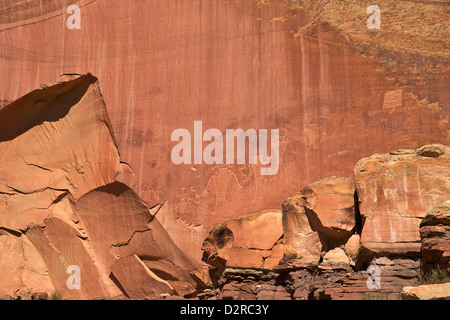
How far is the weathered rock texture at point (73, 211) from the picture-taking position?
12.8 m

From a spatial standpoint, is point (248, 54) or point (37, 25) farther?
point (37, 25)

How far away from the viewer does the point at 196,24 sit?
13.5 m

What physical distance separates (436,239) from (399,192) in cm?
159

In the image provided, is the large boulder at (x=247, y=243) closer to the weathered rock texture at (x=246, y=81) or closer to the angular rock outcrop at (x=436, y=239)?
the weathered rock texture at (x=246, y=81)

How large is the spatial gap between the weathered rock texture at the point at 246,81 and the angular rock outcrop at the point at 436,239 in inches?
104

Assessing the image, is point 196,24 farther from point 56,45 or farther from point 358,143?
point 358,143

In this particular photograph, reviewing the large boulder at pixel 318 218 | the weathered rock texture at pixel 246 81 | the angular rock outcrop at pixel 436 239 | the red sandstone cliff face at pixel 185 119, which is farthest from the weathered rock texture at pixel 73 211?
the angular rock outcrop at pixel 436 239

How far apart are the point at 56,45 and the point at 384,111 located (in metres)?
5.76

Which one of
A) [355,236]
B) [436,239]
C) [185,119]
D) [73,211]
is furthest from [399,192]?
[73,211]

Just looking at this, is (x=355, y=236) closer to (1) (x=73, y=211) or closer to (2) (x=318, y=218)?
(2) (x=318, y=218)

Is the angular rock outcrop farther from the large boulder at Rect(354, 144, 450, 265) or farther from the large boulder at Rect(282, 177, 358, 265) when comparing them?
the large boulder at Rect(282, 177, 358, 265)
